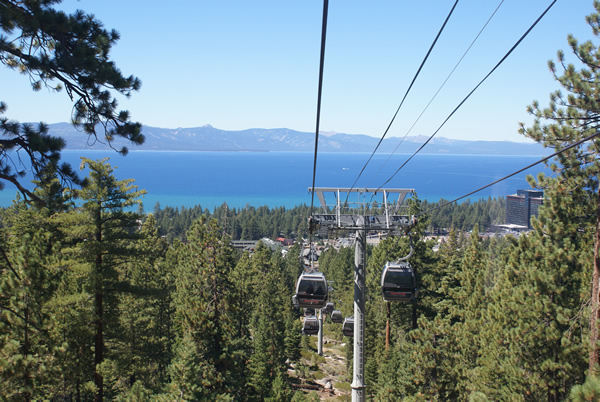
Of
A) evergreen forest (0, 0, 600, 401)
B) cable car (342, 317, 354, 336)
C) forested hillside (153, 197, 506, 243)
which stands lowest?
forested hillside (153, 197, 506, 243)

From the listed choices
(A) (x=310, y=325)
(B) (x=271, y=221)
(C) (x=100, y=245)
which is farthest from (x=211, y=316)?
(B) (x=271, y=221)

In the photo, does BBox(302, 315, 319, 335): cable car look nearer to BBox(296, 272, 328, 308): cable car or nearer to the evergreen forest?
the evergreen forest

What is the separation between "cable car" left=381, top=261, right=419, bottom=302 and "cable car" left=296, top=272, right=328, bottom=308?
1.41m

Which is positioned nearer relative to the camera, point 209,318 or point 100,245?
point 100,245

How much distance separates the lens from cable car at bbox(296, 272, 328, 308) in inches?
424

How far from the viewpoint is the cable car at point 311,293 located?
10773mm

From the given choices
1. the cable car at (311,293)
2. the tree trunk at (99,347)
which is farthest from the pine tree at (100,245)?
the cable car at (311,293)

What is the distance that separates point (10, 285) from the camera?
9047 millimetres

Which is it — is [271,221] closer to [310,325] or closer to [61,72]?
→ [310,325]

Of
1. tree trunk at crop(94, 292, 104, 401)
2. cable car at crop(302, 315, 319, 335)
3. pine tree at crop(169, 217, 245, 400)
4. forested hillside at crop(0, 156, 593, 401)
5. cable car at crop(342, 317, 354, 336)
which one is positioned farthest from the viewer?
cable car at crop(302, 315, 319, 335)

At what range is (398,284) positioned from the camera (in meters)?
10.8

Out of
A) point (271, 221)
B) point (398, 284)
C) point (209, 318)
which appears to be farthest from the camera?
point (271, 221)

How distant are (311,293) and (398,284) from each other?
79.5 inches

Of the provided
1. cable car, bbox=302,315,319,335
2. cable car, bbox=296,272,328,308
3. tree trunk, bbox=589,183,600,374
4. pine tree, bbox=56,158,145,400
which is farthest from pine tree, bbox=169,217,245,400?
tree trunk, bbox=589,183,600,374
